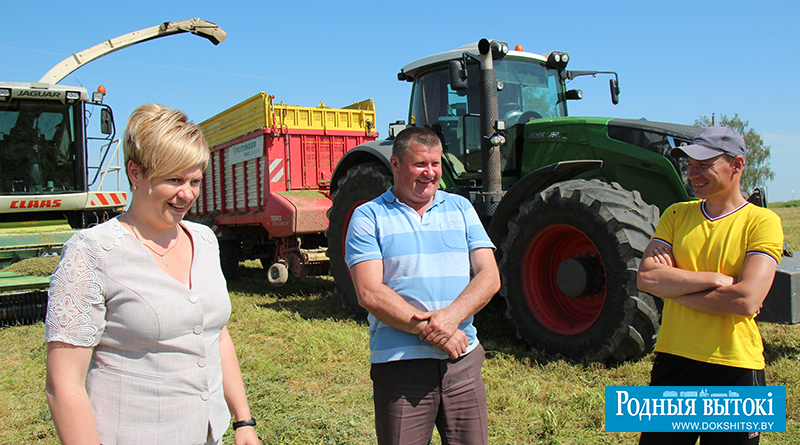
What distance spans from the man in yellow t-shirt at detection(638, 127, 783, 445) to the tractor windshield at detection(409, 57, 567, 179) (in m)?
2.85

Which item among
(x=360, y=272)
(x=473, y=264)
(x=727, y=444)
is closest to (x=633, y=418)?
(x=727, y=444)

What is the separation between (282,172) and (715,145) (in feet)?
20.4

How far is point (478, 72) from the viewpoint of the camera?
4.72 meters

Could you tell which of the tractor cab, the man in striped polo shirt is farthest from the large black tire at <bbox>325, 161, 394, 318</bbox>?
the man in striped polo shirt

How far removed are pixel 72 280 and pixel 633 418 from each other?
6.60ft

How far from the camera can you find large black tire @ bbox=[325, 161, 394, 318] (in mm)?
5359

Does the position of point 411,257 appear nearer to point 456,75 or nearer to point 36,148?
point 456,75

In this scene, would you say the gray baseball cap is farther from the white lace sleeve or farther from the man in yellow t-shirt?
the white lace sleeve

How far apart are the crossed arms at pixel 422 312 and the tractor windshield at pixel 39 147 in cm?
684

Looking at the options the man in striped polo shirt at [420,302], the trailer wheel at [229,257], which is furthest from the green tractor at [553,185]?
the trailer wheel at [229,257]

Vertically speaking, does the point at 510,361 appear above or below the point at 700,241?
below

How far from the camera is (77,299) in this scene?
50.5 inches

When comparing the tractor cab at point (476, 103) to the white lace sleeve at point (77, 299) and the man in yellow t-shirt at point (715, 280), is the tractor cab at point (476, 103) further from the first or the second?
the white lace sleeve at point (77, 299)

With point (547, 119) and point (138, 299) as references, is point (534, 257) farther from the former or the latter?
point (138, 299)
